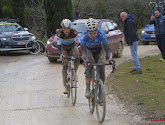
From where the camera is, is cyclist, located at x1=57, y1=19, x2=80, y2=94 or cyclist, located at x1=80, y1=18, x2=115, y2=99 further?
cyclist, located at x1=57, y1=19, x2=80, y2=94

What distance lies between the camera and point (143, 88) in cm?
879

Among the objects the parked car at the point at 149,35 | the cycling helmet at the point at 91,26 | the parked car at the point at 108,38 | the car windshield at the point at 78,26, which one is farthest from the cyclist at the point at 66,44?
the parked car at the point at 149,35

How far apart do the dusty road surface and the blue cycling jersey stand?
4.56 ft

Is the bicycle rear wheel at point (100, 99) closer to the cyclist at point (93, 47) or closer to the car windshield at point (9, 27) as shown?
the cyclist at point (93, 47)

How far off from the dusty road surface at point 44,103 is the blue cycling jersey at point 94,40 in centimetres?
139

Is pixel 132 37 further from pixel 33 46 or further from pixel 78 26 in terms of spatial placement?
pixel 33 46

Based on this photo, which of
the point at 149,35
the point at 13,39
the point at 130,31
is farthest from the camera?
the point at 149,35

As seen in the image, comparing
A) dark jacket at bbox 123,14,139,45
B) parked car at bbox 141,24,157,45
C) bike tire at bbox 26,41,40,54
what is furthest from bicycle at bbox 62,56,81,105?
parked car at bbox 141,24,157,45

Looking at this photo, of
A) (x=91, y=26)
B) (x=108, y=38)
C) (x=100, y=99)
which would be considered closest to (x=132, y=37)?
(x=108, y=38)

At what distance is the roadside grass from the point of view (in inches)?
279

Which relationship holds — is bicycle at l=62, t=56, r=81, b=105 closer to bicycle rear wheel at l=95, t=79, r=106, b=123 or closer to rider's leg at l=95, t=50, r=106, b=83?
rider's leg at l=95, t=50, r=106, b=83

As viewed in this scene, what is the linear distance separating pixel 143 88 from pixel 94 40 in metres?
2.49

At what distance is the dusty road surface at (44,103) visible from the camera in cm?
669

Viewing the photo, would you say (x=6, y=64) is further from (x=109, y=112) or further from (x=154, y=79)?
(x=109, y=112)
